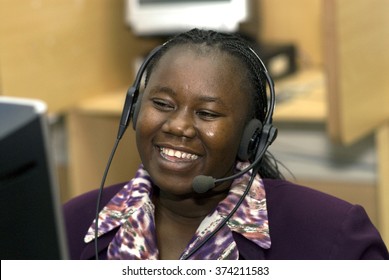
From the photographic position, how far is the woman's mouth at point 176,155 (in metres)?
1.01

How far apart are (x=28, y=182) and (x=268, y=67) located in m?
1.67

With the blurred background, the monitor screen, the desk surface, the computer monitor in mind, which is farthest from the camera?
the monitor screen

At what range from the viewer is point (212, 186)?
3.21ft

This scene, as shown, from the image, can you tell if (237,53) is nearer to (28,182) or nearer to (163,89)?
(163,89)

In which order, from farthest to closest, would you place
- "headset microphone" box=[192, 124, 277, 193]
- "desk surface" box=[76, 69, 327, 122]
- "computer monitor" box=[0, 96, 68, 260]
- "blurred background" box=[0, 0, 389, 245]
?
"desk surface" box=[76, 69, 327, 122], "blurred background" box=[0, 0, 389, 245], "headset microphone" box=[192, 124, 277, 193], "computer monitor" box=[0, 96, 68, 260]

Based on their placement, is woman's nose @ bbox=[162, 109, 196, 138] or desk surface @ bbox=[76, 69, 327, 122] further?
desk surface @ bbox=[76, 69, 327, 122]

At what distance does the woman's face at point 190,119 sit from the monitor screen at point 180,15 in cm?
132

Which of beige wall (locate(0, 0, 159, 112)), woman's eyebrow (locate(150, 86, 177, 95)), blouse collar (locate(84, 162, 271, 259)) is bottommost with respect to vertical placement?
beige wall (locate(0, 0, 159, 112))

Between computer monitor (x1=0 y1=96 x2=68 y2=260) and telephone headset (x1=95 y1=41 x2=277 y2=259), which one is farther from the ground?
computer monitor (x1=0 y1=96 x2=68 y2=260)

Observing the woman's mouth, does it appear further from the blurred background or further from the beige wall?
the beige wall

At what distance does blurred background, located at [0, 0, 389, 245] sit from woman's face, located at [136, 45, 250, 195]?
2.86 ft

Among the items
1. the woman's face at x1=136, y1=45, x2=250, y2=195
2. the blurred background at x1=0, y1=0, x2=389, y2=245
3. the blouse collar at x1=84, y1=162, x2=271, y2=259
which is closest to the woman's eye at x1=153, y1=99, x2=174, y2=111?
the woman's face at x1=136, y1=45, x2=250, y2=195

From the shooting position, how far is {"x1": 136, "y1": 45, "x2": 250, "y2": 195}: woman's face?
100 centimetres
